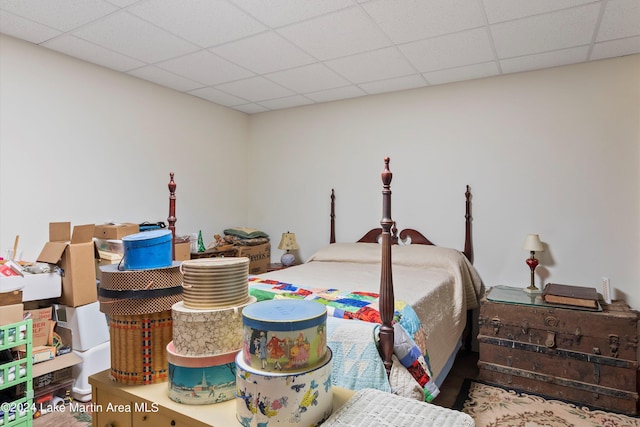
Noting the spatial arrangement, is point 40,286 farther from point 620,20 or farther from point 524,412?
point 620,20

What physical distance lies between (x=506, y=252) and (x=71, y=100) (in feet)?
12.4

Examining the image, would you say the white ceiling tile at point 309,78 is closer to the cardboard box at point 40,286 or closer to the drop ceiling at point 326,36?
the drop ceiling at point 326,36

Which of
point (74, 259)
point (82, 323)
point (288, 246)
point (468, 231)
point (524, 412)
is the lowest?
point (524, 412)

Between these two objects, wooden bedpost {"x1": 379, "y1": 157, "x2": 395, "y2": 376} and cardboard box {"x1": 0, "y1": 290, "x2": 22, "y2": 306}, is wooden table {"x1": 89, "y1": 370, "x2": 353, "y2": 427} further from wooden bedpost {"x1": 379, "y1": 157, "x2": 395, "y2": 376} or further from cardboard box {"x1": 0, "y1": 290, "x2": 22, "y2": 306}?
cardboard box {"x1": 0, "y1": 290, "x2": 22, "y2": 306}

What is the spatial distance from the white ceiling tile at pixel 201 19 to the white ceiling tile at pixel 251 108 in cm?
174

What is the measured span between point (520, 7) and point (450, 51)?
2.12 feet

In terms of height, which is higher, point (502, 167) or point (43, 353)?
point (502, 167)

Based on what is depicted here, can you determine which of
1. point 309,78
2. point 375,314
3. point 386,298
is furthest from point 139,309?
point 309,78

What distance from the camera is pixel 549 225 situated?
313 centimetres

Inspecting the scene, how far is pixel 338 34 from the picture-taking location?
2514mm

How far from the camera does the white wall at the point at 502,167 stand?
2904 millimetres

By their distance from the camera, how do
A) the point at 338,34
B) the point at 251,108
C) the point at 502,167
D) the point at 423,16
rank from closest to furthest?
the point at 423,16, the point at 338,34, the point at 502,167, the point at 251,108

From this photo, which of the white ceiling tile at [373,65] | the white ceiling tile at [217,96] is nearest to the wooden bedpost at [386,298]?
the white ceiling tile at [373,65]

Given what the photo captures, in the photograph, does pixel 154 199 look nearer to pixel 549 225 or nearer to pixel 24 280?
pixel 24 280
